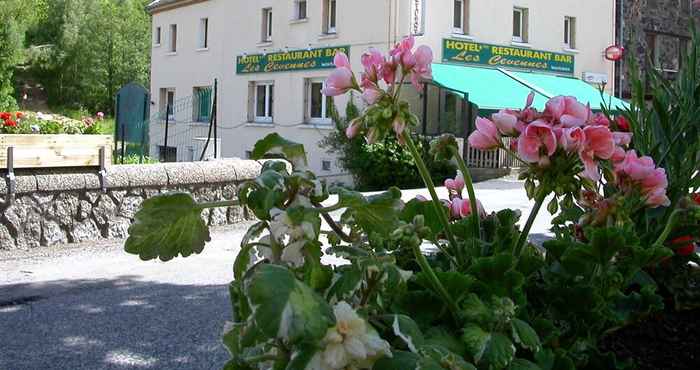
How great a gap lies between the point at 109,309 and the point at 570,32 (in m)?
20.9

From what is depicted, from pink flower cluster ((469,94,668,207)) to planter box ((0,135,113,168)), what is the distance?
7.07 m

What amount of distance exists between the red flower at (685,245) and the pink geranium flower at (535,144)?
95 cm

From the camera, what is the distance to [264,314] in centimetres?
111

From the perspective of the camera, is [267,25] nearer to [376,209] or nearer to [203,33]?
[203,33]

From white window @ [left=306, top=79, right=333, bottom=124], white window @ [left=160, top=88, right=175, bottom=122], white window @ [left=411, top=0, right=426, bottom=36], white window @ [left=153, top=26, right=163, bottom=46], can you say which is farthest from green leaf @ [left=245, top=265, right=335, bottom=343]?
white window @ [left=153, top=26, right=163, bottom=46]

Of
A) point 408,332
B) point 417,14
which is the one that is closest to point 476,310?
point 408,332

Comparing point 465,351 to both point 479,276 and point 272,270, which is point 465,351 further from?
point 272,270

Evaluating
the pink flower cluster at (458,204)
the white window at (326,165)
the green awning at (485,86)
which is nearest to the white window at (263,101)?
the white window at (326,165)

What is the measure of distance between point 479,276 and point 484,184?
17.3 m

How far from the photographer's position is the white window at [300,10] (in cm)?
2386

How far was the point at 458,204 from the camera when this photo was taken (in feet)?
6.98

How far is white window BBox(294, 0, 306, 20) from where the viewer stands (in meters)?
23.9

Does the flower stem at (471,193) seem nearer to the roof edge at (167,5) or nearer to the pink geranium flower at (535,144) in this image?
the pink geranium flower at (535,144)

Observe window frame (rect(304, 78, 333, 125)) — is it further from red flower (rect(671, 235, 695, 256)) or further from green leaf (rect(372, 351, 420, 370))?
green leaf (rect(372, 351, 420, 370))
